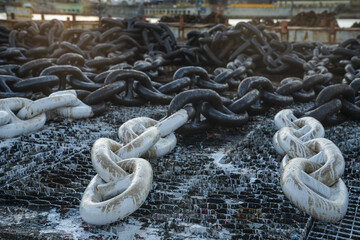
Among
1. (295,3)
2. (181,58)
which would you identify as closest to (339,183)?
(181,58)

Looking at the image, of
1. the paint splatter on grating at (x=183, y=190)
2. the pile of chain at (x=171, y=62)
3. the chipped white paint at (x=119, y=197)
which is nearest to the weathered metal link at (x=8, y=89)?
the pile of chain at (x=171, y=62)

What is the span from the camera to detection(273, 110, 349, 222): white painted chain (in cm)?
137

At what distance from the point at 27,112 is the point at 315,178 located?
1684 millimetres

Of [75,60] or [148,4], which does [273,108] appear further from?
[148,4]

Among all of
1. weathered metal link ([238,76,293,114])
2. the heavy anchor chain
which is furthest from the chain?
the heavy anchor chain

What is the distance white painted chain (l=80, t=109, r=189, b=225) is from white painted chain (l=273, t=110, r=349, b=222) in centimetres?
55

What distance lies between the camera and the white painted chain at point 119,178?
4.36 ft

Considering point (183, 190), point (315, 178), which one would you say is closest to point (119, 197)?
point (183, 190)

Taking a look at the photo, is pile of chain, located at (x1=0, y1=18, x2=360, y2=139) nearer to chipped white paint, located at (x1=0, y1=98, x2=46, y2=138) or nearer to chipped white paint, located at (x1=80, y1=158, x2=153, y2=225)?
chipped white paint, located at (x1=0, y1=98, x2=46, y2=138)

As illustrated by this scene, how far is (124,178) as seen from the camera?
1.46m

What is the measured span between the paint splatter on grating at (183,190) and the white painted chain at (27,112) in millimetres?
87

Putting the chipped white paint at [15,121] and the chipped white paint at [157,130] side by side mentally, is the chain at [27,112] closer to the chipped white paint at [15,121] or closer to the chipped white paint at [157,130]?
the chipped white paint at [15,121]

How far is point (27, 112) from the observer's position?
228 centimetres

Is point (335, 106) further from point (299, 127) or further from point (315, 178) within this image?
point (315, 178)
